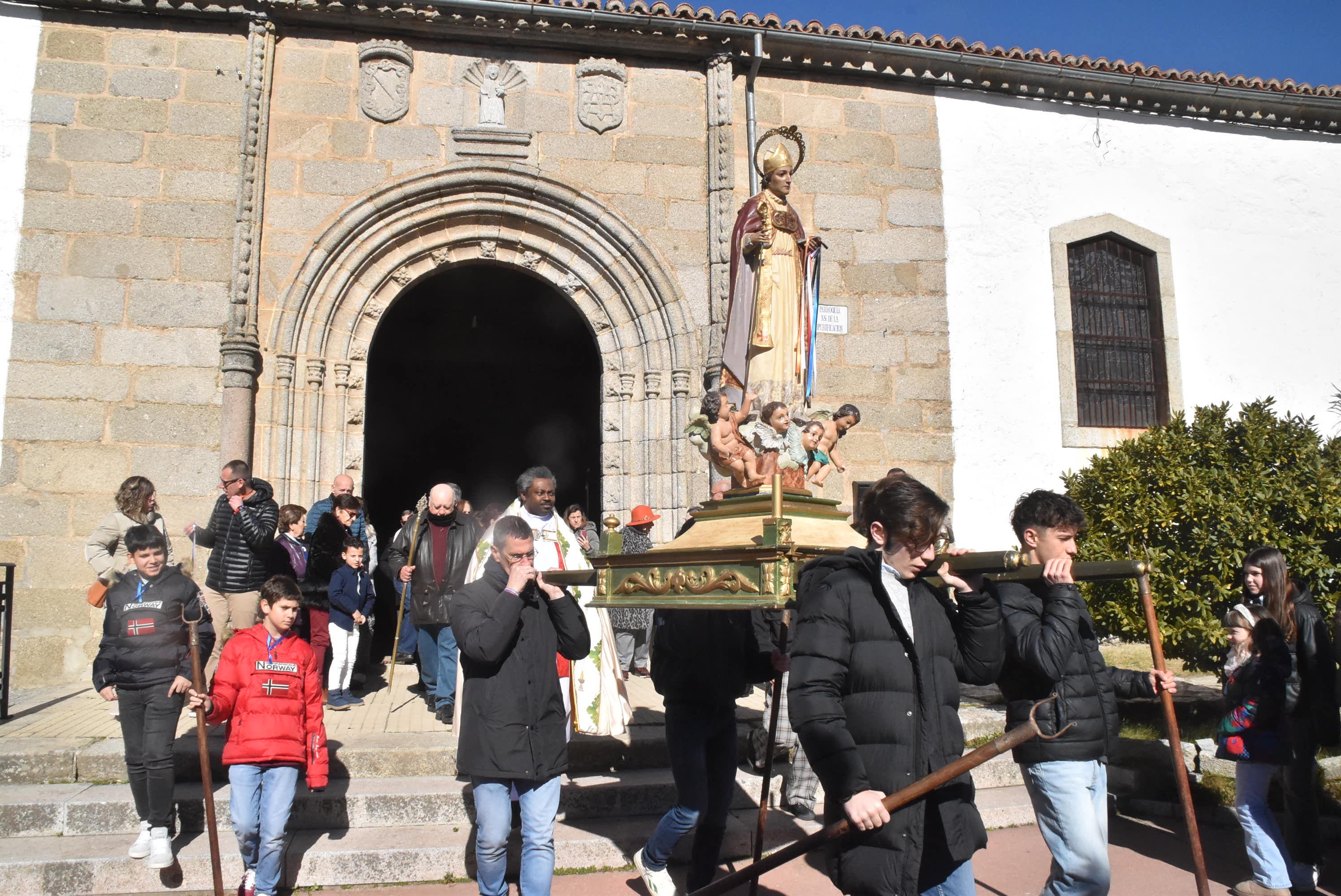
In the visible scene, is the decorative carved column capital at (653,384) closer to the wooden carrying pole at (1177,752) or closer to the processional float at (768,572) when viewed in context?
the processional float at (768,572)

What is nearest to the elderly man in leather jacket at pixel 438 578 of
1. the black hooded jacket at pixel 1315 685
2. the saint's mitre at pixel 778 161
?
the saint's mitre at pixel 778 161

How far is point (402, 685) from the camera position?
325 inches

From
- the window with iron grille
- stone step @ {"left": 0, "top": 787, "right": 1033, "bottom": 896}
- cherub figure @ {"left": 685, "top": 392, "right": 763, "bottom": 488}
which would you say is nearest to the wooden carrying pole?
cherub figure @ {"left": 685, "top": 392, "right": 763, "bottom": 488}

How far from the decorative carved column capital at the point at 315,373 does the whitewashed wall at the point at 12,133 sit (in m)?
2.49

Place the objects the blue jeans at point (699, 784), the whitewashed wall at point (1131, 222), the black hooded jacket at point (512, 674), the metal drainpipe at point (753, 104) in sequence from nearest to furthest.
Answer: the black hooded jacket at point (512, 674) → the blue jeans at point (699, 784) → the metal drainpipe at point (753, 104) → the whitewashed wall at point (1131, 222)

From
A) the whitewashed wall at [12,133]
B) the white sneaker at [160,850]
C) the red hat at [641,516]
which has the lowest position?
the white sneaker at [160,850]

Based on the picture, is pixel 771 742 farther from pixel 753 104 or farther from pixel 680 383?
pixel 753 104

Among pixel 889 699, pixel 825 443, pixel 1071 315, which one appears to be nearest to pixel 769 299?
pixel 825 443

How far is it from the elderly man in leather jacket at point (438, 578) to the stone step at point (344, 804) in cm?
111

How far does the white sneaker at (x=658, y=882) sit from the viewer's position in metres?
4.41

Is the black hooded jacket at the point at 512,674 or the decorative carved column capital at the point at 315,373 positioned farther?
the decorative carved column capital at the point at 315,373

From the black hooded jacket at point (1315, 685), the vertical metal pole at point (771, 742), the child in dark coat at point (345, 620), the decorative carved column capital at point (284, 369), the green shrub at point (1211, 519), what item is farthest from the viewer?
the decorative carved column capital at point (284, 369)

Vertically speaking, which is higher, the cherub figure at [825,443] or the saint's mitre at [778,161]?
the saint's mitre at [778,161]

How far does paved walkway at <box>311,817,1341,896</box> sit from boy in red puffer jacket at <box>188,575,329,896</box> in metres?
0.56
